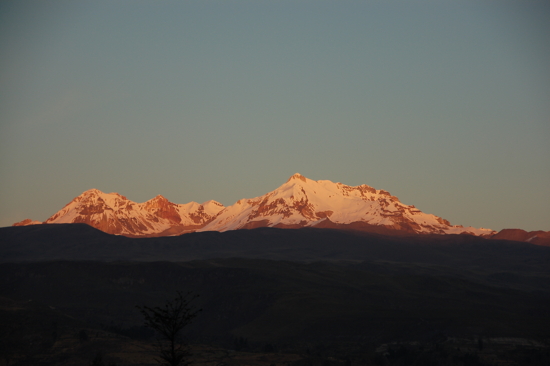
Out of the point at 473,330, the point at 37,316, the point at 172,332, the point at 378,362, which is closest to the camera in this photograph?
the point at 172,332

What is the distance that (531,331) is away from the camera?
180 m

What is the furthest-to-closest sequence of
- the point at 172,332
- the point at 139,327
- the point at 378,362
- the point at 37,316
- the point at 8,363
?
the point at 139,327, the point at 37,316, the point at 378,362, the point at 8,363, the point at 172,332

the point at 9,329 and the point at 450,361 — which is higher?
the point at 9,329

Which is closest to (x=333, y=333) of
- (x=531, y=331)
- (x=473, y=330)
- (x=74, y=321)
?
(x=473, y=330)

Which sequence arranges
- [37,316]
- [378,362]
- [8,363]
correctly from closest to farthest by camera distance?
[8,363], [378,362], [37,316]

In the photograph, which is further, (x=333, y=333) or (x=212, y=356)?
(x=333, y=333)

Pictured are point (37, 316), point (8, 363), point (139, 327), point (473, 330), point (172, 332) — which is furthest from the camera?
point (139, 327)

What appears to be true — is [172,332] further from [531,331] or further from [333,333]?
[531,331]

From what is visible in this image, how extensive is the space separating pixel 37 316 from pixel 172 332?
→ 103717mm

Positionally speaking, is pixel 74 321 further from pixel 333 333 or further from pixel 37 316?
pixel 333 333

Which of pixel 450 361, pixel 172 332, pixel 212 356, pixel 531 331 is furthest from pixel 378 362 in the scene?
pixel 172 332

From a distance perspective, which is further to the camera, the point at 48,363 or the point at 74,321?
the point at 74,321

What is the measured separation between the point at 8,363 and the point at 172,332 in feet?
281

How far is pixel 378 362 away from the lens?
147750 millimetres
